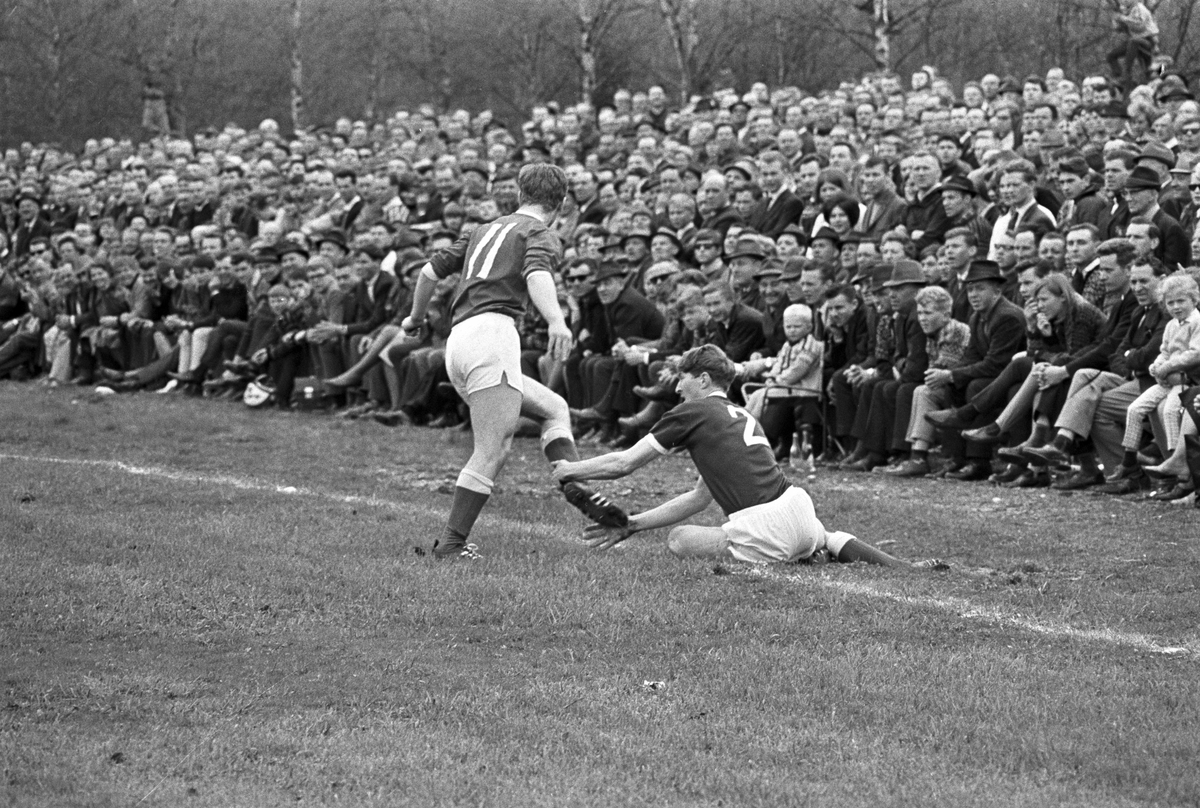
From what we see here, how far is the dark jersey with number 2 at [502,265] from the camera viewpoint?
9055 mm

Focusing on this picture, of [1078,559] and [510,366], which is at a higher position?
[510,366]

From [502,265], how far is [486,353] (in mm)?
493

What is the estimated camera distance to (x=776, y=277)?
15.4 meters

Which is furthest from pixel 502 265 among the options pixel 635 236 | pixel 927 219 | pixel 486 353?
pixel 635 236

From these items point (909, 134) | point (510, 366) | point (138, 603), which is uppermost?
point (909, 134)

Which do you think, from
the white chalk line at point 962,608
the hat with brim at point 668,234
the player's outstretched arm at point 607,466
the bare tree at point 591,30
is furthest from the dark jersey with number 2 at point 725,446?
the bare tree at point 591,30

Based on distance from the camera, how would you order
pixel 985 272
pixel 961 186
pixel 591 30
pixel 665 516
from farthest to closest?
pixel 591 30
pixel 961 186
pixel 985 272
pixel 665 516

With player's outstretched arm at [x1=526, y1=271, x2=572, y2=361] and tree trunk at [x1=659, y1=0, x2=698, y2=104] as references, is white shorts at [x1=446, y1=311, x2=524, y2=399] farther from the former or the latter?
tree trunk at [x1=659, y1=0, x2=698, y2=104]

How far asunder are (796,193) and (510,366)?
10.1 metres

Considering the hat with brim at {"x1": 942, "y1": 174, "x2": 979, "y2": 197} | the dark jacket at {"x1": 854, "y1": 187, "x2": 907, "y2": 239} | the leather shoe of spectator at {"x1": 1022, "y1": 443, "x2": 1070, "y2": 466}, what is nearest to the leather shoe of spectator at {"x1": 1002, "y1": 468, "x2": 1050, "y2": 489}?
the leather shoe of spectator at {"x1": 1022, "y1": 443, "x2": 1070, "y2": 466}

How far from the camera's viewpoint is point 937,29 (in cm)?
3900

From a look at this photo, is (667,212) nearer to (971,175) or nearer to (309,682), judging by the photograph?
(971,175)

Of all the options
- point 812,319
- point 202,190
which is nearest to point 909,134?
point 812,319

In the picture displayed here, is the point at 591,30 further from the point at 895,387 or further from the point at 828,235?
the point at 895,387
